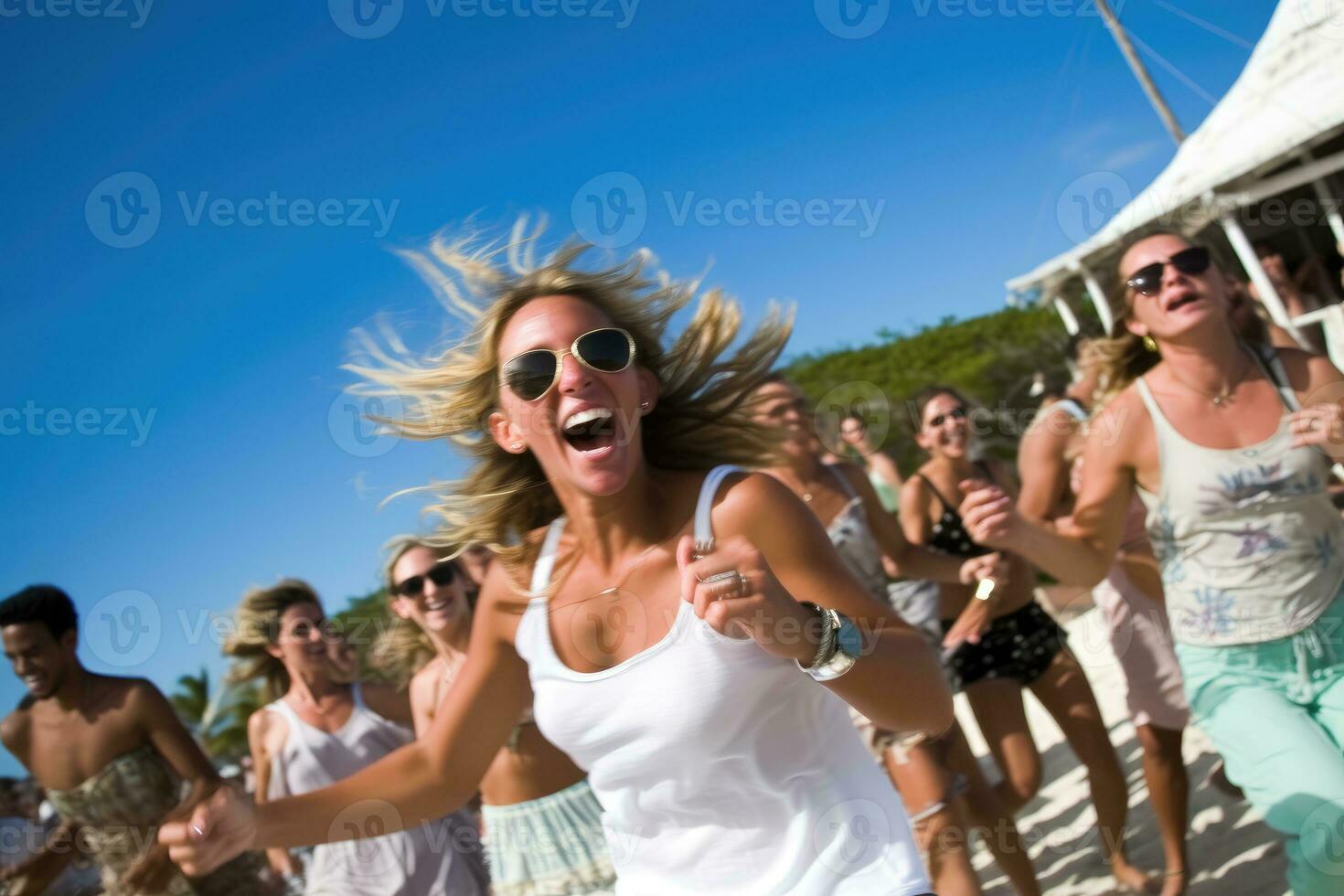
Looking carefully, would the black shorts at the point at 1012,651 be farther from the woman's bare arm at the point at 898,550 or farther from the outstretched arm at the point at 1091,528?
the outstretched arm at the point at 1091,528

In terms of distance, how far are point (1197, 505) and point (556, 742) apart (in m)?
1.97

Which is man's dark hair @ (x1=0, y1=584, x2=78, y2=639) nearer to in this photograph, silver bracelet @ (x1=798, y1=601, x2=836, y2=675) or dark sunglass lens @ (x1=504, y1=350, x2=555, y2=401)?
dark sunglass lens @ (x1=504, y1=350, x2=555, y2=401)

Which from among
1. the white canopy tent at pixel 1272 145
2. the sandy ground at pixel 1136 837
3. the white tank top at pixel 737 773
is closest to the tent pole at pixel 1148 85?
the white canopy tent at pixel 1272 145

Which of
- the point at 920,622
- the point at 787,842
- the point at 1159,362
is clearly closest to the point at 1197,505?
the point at 1159,362

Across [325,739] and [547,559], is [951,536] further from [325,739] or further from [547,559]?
[547,559]

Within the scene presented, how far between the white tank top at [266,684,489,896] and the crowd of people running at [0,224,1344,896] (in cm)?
1

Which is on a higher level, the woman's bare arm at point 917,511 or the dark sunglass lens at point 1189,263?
the dark sunglass lens at point 1189,263

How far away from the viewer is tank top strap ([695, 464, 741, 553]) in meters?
2.30

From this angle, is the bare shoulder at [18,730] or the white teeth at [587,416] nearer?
the white teeth at [587,416]

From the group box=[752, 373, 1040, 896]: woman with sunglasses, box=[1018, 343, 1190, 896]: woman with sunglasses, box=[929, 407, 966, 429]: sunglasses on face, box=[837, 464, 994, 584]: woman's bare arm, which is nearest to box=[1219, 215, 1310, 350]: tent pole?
box=[929, 407, 966, 429]: sunglasses on face

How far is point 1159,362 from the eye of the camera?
367cm

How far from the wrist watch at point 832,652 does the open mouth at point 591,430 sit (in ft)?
2.16

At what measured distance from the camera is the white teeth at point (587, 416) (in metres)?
2.44

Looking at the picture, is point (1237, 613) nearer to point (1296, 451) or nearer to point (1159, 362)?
point (1296, 451)
